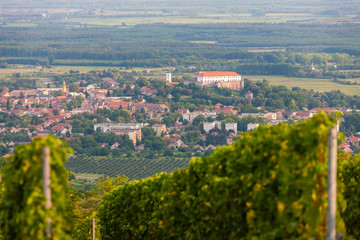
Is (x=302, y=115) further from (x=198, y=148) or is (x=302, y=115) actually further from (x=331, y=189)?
(x=331, y=189)

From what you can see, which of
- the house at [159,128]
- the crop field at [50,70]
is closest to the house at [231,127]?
Answer: the house at [159,128]

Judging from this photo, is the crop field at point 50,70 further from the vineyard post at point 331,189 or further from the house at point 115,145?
the vineyard post at point 331,189

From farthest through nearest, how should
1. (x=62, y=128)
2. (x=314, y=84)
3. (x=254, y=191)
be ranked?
(x=314, y=84) → (x=62, y=128) → (x=254, y=191)

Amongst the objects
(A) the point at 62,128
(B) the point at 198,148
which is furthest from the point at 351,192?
(A) the point at 62,128

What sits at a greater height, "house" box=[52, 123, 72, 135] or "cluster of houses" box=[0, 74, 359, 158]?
"house" box=[52, 123, 72, 135]

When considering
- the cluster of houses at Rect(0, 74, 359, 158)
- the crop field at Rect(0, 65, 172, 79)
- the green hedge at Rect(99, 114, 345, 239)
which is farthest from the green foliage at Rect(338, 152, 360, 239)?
the crop field at Rect(0, 65, 172, 79)

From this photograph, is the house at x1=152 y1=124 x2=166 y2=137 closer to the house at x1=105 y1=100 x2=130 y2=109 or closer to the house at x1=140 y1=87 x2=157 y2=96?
the house at x1=105 y1=100 x2=130 y2=109
